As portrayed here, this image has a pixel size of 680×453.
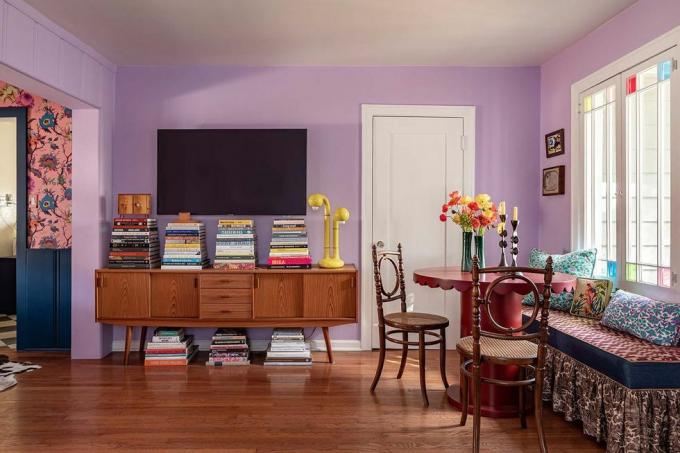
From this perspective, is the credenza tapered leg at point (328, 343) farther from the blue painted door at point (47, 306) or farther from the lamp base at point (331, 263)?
the blue painted door at point (47, 306)

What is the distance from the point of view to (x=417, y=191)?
4684mm

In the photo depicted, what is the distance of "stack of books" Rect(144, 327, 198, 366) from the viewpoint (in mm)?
4223

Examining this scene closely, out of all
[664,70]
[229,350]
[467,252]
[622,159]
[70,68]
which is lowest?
[229,350]

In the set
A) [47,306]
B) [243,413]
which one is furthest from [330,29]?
[47,306]

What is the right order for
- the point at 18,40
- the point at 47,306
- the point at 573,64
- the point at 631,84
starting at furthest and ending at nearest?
the point at 47,306 → the point at 573,64 → the point at 631,84 → the point at 18,40

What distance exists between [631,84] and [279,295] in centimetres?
287

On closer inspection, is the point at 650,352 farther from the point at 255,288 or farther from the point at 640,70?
the point at 255,288

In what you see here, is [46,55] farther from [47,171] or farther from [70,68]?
[47,171]

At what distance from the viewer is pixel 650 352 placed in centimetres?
258

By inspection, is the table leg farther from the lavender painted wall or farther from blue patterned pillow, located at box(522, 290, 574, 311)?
the lavender painted wall

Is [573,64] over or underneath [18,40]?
over

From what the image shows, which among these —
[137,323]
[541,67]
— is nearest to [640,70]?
[541,67]

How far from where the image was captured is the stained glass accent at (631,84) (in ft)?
11.2

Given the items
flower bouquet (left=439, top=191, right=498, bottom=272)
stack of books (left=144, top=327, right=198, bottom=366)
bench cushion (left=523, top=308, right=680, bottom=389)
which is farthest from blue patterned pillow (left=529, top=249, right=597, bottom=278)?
stack of books (left=144, top=327, right=198, bottom=366)
